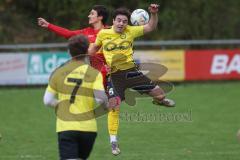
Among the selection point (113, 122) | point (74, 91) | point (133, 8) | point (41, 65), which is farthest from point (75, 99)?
point (133, 8)

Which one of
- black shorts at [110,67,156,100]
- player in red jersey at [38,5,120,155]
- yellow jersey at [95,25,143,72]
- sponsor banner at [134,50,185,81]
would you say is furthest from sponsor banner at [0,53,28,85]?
yellow jersey at [95,25,143,72]

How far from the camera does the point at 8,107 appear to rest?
61.5 ft

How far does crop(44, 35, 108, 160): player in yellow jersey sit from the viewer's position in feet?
25.4

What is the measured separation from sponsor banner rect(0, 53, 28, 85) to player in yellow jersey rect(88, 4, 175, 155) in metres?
10.7

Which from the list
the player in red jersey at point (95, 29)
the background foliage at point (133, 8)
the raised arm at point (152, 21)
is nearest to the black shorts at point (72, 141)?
the raised arm at point (152, 21)

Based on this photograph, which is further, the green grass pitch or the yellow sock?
the green grass pitch

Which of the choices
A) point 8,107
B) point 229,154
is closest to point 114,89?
point 229,154

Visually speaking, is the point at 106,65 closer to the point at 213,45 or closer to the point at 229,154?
the point at 229,154

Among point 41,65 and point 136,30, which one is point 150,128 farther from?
point 41,65

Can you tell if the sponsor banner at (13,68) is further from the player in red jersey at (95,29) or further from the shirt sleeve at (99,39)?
the shirt sleeve at (99,39)

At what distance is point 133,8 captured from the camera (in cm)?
2808

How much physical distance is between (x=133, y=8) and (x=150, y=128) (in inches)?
530

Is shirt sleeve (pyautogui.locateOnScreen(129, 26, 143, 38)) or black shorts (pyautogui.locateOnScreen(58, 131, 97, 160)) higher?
black shorts (pyautogui.locateOnScreen(58, 131, 97, 160))

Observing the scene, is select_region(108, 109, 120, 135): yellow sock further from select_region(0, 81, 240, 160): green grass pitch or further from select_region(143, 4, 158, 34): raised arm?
select_region(143, 4, 158, 34): raised arm
